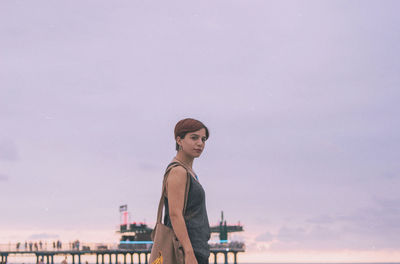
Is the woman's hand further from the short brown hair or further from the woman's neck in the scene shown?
the short brown hair

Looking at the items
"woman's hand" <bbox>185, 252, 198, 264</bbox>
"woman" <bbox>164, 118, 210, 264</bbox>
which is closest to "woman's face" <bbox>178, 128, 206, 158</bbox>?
"woman" <bbox>164, 118, 210, 264</bbox>

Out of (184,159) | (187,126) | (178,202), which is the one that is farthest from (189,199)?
(187,126)

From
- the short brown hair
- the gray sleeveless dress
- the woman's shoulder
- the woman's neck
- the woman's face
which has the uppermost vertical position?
the short brown hair

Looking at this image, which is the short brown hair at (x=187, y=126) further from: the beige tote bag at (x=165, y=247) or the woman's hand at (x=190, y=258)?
the woman's hand at (x=190, y=258)

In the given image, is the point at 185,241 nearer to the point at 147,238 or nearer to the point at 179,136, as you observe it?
the point at 179,136

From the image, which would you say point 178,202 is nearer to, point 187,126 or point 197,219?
point 197,219

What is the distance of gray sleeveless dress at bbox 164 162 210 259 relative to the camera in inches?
150

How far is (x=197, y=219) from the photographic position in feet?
12.7

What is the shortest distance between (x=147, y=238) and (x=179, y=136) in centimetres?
5564

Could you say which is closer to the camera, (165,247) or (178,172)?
(165,247)

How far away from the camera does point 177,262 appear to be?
373cm

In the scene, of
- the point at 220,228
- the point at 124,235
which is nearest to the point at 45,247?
the point at 124,235

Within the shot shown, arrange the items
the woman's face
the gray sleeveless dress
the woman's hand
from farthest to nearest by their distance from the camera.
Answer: the woman's face, the gray sleeveless dress, the woman's hand

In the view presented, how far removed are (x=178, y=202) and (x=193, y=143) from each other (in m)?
0.42
